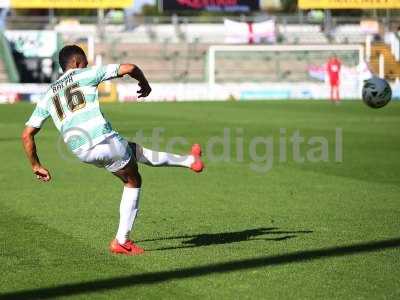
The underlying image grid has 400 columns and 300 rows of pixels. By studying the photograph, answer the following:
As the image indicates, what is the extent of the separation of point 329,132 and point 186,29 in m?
37.9

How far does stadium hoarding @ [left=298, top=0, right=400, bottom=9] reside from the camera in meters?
59.7

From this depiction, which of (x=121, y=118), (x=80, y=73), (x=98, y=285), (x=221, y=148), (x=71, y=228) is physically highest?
(x=80, y=73)

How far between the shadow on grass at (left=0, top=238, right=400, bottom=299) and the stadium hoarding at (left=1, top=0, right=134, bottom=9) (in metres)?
48.9

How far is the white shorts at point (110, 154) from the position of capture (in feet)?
27.0

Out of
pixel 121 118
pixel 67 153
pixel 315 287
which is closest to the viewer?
pixel 315 287

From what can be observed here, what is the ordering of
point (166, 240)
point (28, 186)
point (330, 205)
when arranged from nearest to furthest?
point (166, 240)
point (330, 205)
point (28, 186)

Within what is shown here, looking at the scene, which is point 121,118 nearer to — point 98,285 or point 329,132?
point 329,132

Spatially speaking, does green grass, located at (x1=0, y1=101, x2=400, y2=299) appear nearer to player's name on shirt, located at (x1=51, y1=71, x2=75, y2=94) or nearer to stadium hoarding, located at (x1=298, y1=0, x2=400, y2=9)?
player's name on shirt, located at (x1=51, y1=71, x2=75, y2=94)

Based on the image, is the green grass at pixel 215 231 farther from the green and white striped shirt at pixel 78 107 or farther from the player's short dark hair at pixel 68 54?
the player's short dark hair at pixel 68 54

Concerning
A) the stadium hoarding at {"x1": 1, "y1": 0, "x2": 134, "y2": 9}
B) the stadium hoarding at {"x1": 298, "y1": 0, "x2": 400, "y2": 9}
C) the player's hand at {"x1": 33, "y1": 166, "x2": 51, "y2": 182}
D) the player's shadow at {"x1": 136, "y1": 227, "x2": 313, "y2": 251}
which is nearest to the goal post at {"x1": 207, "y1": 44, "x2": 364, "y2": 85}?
the stadium hoarding at {"x1": 298, "y1": 0, "x2": 400, "y2": 9}

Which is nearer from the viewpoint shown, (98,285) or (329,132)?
(98,285)

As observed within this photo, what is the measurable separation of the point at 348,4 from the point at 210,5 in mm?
9077

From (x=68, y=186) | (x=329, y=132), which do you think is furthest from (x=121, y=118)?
(x=68, y=186)

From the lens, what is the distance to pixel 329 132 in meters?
24.6
